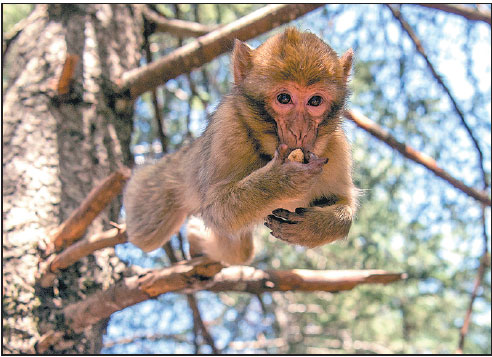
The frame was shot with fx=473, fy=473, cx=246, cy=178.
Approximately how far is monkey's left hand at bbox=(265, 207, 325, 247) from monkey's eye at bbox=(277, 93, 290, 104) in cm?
62

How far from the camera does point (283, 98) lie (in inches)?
102

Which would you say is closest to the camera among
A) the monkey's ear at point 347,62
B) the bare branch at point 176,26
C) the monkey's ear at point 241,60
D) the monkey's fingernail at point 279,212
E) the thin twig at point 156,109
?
the monkey's fingernail at point 279,212

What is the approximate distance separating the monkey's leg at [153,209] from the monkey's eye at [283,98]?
1899 mm

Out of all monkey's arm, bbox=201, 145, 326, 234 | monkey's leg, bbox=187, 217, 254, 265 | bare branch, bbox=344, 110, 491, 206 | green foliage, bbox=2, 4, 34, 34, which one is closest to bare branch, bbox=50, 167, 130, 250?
monkey's arm, bbox=201, 145, 326, 234

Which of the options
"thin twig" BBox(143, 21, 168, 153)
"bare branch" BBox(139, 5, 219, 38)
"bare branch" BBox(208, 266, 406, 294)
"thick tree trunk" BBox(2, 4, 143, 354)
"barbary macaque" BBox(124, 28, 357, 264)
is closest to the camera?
"barbary macaque" BBox(124, 28, 357, 264)

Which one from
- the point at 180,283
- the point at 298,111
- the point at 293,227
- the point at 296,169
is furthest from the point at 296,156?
the point at 180,283

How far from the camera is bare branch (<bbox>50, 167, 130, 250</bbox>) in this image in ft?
11.2

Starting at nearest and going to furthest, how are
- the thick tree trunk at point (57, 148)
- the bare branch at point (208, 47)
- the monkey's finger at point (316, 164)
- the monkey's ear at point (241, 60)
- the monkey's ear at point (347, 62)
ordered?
the monkey's finger at point (316, 164), the monkey's ear at point (241, 60), the monkey's ear at point (347, 62), the thick tree trunk at point (57, 148), the bare branch at point (208, 47)

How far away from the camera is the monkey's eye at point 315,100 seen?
2604 mm

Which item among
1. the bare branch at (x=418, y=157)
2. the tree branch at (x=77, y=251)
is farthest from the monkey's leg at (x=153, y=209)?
the bare branch at (x=418, y=157)

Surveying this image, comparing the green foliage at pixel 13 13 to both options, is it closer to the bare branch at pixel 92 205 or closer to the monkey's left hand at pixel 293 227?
the bare branch at pixel 92 205

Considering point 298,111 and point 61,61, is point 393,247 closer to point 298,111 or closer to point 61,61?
point 298,111

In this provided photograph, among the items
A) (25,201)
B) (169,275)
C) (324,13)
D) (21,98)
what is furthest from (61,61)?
(324,13)

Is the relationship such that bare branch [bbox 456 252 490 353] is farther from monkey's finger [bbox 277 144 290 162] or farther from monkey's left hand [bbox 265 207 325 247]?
monkey's finger [bbox 277 144 290 162]
